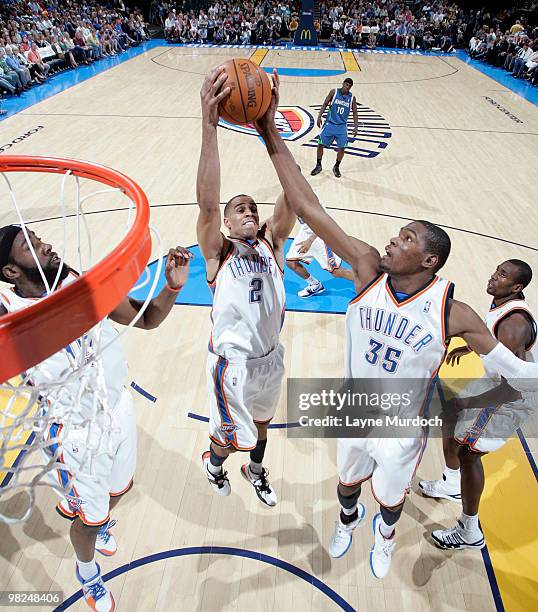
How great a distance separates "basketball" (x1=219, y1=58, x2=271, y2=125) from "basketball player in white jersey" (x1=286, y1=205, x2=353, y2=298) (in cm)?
214

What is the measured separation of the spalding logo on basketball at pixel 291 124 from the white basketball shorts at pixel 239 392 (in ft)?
24.7

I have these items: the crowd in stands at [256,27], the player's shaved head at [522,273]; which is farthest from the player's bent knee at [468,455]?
the crowd in stands at [256,27]

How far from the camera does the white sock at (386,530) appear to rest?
2.62 metres

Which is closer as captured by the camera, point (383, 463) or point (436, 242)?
point (436, 242)

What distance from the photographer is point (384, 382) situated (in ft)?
7.89

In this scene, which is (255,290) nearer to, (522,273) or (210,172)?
(210,172)

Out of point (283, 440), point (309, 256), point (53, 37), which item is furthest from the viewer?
point (53, 37)

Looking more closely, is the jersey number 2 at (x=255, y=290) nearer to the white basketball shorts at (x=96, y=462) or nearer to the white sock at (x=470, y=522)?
the white basketball shorts at (x=96, y=462)

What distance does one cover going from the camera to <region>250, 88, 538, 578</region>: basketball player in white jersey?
2.21 meters

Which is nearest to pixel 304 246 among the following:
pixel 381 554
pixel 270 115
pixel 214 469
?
pixel 270 115

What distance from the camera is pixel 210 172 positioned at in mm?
2391

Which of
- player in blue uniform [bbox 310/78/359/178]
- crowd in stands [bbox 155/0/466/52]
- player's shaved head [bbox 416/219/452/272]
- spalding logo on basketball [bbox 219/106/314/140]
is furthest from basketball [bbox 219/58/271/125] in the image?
crowd in stands [bbox 155/0/466/52]

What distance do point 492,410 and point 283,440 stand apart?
1.50 meters

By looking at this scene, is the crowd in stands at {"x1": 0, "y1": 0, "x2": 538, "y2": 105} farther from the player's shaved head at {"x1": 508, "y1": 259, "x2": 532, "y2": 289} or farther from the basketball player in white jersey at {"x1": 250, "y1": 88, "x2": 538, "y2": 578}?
the player's shaved head at {"x1": 508, "y1": 259, "x2": 532, "y2": 289}
